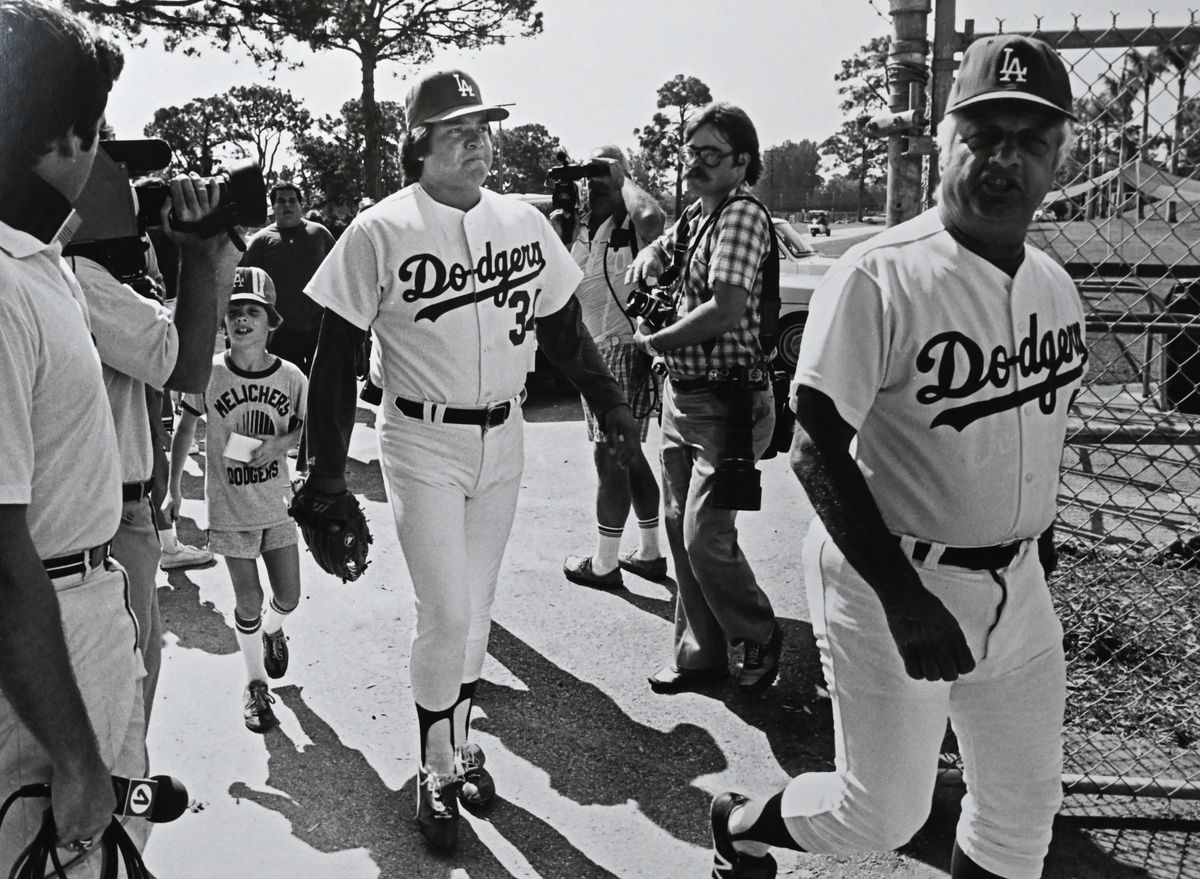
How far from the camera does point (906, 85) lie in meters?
3.54

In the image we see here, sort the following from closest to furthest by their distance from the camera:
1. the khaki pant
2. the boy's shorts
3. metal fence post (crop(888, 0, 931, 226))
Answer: the khaki pant < metal fence post (crop(888, 0, 931, 226)) < the boy's shorts

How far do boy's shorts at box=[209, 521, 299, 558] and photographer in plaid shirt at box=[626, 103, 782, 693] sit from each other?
1.64 meters

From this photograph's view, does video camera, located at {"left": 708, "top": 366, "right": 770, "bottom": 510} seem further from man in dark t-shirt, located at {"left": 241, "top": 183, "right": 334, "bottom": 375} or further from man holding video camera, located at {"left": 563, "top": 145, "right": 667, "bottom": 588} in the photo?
man in dark t-shirt, located at {"left": 241, "top": 183, "right": 334, "bottom": 375}

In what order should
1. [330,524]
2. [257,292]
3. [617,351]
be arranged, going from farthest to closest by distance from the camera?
[617,351] < [257,292] < [330,524]

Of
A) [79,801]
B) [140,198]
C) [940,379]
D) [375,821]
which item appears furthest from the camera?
[375,821]

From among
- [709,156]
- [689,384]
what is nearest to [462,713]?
[689,384]

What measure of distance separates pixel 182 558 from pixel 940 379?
486cm

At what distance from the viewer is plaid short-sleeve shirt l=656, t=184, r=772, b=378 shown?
13.5 ft

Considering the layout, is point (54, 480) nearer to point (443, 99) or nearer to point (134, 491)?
point (134, 491)

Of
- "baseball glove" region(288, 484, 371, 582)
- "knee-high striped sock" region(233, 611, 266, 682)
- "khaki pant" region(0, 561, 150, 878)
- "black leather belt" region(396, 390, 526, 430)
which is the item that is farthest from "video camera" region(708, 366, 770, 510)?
"khaki pant" region(0, 561, 150, 878)

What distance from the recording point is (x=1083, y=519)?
662 centimetres

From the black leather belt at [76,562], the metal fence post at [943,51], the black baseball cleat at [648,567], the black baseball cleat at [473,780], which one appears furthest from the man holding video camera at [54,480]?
the black baseball cleat at [648,567]

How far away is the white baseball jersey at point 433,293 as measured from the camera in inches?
137

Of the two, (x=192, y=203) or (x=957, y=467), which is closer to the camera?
(x=957, y=467)
